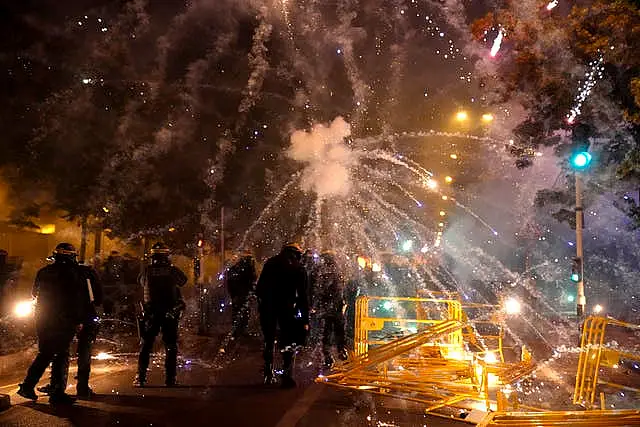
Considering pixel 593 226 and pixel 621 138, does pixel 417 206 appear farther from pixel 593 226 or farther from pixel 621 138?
pixel 621 138

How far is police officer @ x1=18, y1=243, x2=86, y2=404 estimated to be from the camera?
6207 millimetres

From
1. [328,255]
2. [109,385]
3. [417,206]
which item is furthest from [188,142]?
[417,206]

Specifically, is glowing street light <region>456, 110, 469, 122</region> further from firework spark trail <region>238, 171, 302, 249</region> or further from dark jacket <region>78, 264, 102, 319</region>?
dark jacket <region>78, 264, 102, 319</region>

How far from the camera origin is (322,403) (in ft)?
21.2

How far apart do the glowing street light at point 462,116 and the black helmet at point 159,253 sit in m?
20.4

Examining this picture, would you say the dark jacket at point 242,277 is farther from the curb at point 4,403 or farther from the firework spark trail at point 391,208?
the firework spark trail at point 391,208

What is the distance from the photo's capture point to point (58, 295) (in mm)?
6402

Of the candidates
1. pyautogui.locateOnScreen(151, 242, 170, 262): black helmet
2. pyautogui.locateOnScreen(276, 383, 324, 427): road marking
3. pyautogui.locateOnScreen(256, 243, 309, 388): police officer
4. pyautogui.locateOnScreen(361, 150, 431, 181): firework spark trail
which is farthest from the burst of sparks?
pyautogui.locateOnScreen(361, 150, 431, 181): firework spark trail

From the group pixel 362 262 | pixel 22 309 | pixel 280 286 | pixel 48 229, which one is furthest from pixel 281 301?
pixel 48 229

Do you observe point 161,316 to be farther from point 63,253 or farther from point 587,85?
point 587,85

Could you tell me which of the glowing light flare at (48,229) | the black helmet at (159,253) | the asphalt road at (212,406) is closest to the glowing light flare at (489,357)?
A: the asphalt road at (212,406)

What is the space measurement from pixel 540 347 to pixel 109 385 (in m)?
11.3

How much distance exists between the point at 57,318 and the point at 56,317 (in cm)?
2

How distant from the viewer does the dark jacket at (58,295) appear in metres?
6.36
